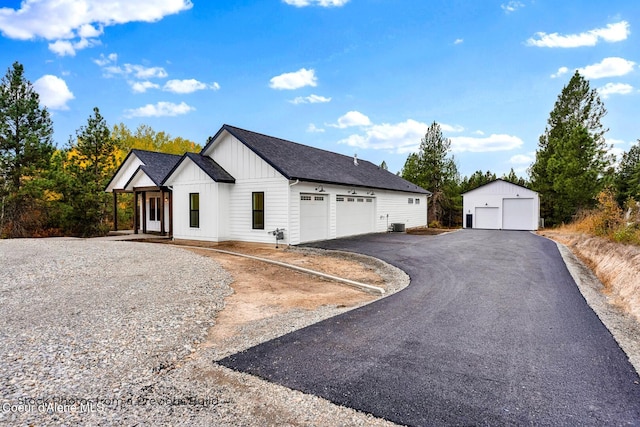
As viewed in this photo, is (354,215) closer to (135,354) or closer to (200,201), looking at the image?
(200,201)

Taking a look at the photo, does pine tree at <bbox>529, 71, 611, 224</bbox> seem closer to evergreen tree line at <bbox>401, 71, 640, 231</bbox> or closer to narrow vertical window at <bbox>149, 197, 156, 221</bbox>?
evergreen tree line at <bbox>401, 71, 640, 231</bbox>

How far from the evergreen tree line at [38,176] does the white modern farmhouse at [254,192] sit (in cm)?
382

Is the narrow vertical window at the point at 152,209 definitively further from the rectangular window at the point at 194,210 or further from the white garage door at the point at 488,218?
the white garage door at the point at 488,218

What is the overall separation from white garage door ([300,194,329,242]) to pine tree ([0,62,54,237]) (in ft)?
52.5

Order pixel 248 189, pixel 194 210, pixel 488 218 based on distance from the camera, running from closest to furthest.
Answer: pixel 248 189 → pixel 194 210 → pixel 488 218

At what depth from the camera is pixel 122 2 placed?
1377 cm

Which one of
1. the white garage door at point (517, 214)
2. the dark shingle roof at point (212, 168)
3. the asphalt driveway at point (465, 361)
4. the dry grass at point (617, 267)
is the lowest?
the asphalt driveway at point (465, 361)

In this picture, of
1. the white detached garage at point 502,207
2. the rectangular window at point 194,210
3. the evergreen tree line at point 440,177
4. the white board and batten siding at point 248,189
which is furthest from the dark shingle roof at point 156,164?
the white detached garage at point 502,207

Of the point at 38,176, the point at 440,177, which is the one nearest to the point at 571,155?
the point at 440,177

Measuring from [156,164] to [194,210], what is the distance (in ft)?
21.1

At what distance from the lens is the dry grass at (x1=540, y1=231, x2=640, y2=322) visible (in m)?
6.22

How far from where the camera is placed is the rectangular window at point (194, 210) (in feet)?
52.4

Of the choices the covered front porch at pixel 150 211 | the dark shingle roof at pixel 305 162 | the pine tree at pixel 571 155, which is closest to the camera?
the dark shingle roof at pixel 305 162

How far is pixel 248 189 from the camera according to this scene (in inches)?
592
